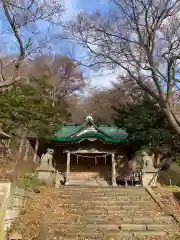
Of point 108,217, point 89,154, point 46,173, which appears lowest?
point 108,217

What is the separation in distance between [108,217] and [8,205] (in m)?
4.00

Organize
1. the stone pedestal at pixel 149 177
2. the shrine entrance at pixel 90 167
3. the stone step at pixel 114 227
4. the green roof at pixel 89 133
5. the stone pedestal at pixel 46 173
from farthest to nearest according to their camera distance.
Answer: the shrine entrance at pixel 90 167 < the green roof at pixel 89 133 < the stone pedestal at pixel 149 177 < the stone pedestal at pixel 46 173 < the stone step at pixel 114 227

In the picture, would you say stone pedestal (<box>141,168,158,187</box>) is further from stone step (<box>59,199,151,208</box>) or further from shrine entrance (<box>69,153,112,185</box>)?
shrine entrance (<box>69,153,112,185</box>)

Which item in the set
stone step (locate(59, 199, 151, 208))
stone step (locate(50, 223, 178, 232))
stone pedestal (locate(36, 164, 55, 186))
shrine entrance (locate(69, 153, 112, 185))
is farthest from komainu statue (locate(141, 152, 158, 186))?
stone step (locate(50, 223, 178, 232))

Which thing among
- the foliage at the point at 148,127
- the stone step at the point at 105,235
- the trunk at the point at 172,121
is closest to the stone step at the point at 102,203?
the stone step at the point at 105,235

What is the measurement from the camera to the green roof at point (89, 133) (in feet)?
66.8

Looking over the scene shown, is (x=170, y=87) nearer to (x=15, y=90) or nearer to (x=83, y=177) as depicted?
(x=83, y=177)

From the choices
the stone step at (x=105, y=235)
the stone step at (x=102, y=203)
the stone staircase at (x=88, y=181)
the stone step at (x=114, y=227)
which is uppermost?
the stone staircase at (x=88, y=181)

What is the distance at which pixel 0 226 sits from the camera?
8.43m

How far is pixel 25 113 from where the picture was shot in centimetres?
2217

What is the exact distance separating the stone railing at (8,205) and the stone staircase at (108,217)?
4.77 feet

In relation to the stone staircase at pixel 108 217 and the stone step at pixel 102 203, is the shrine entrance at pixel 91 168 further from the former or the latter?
the stone step at pixel 102 203

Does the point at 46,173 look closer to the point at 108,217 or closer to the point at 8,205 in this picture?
the point at 108,217

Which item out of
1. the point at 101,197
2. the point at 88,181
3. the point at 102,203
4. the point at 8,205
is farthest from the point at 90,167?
the point at 8,205
